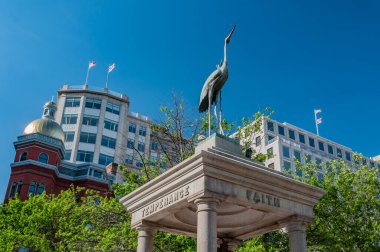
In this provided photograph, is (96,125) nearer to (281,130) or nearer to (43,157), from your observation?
(43,157)

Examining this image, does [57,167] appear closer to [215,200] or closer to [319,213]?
[319,213]

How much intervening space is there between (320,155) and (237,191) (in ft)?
304

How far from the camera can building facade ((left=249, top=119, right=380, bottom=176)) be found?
8716cm

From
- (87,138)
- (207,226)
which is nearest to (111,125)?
(87,138)

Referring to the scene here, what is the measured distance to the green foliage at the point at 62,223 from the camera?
25.2m

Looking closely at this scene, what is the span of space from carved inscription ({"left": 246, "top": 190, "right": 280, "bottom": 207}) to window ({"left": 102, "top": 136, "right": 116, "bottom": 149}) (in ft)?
236

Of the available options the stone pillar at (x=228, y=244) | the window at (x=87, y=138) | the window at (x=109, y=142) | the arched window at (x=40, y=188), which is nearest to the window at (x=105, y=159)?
the window at (x=109, y=142)

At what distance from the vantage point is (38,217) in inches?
1325

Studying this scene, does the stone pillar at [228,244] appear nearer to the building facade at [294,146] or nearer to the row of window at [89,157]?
the row of window at [89,157]

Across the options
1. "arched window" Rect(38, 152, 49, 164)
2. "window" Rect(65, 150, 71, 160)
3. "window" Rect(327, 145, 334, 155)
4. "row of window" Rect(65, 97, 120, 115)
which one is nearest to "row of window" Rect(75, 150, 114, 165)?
"window" Rect(65, 150, 71, 160)

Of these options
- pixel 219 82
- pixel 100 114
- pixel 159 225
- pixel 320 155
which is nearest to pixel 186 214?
pixel 159 225

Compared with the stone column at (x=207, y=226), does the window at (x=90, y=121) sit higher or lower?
higher

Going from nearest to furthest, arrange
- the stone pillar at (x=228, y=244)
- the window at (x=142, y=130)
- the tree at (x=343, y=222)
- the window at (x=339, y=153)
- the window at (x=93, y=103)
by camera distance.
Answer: the stone pillar at (x=228, y=244) → the tree at (x=343, y=222) → the window at (x=93, y=103) → the window at (x=142, y=130) → the window at (x=339, y=153)

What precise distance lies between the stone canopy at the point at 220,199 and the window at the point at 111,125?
7083 centimetres
